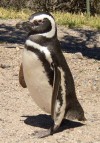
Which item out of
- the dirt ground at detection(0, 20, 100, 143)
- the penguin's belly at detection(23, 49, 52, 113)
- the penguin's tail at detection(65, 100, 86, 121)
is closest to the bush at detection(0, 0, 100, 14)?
the dirt ground at detection(0, 20, 100, 143)

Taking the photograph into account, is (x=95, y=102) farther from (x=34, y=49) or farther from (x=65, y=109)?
(x=34, y=49)

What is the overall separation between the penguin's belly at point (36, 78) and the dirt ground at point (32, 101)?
0.38 m

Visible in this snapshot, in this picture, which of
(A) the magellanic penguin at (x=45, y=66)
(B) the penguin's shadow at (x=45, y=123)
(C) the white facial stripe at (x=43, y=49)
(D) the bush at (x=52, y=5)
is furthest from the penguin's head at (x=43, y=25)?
(D) the bush at (x=52, y=5)

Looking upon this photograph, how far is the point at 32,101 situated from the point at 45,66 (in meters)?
1.50

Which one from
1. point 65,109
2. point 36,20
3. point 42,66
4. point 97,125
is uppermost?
point 36,20

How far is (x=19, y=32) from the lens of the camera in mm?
9430

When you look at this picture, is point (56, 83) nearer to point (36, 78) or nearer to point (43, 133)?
point (36, 78)

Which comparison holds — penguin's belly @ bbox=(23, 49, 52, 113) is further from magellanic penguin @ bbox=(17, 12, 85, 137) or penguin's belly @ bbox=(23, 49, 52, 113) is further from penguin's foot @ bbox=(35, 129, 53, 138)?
penguin's foot @ bbox=(35, 129, 53, 138)

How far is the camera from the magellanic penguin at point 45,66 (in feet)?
13.7

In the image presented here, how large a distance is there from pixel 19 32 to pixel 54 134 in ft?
16.6

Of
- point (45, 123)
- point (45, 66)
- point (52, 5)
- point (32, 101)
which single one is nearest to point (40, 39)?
point (45, 66)

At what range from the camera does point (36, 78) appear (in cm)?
424

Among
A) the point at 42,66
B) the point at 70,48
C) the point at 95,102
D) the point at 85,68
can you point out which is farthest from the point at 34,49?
the point at 70,48

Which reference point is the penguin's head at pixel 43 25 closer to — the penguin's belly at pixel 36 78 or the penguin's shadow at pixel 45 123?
the penguin's belly at pixel 36 78
